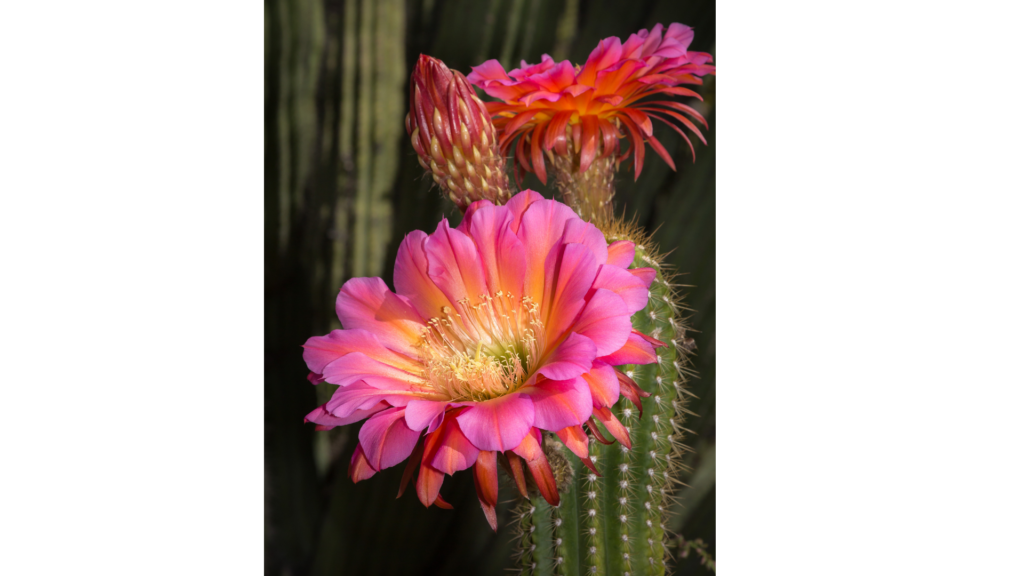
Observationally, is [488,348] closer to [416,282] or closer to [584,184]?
[416,282]

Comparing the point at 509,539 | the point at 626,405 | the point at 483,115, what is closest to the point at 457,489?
the point at 509,539

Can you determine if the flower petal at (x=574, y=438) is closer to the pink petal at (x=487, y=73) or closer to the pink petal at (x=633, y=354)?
the pink petal at (x=633, y=354)

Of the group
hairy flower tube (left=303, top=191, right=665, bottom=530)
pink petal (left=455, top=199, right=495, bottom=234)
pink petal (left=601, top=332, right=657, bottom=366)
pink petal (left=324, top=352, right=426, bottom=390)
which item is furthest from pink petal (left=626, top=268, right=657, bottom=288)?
pink petal (left=324, top=352, right=426, bottom=390)

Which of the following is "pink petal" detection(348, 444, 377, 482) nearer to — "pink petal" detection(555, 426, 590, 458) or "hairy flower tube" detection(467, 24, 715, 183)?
"pink petal" detection(555, 426, 590, 458)

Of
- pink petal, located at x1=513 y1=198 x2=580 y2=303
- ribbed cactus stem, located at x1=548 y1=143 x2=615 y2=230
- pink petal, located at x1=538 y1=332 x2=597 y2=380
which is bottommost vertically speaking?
pink petal, located at x1=538 y1=332 x2=597 y2=380

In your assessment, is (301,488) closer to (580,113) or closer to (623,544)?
(623,544)

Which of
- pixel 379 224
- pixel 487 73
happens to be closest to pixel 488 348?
pixel 379 224

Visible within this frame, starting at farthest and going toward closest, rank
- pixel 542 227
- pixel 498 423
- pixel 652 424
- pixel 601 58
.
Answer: pixel 601 58 → pixel 652 424 → pixel 542 227 → pixel 498 423
